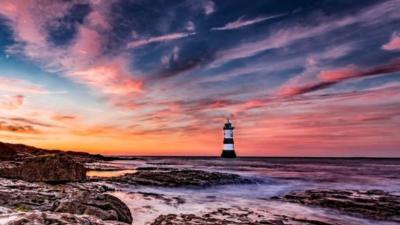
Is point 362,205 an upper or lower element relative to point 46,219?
lower

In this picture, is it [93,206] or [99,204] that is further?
[99,204]

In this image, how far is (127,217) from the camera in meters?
8.64

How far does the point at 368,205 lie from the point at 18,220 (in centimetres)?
1604

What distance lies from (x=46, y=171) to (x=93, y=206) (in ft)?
42.1

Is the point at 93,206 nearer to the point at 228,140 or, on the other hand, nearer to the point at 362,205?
the point at 362,205

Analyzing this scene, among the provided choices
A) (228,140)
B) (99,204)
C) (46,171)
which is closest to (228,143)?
(228,140)

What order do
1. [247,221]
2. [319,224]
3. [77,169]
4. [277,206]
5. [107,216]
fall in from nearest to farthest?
[107,216], [247,221], [319,224], [277,206], [77,169]

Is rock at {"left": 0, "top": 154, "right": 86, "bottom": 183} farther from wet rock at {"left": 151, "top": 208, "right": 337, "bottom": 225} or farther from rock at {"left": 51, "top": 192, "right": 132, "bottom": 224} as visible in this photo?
rock at {"left": 51, "top": 192, "right": 132, "bottom": 224}

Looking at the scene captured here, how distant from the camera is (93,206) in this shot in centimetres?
743

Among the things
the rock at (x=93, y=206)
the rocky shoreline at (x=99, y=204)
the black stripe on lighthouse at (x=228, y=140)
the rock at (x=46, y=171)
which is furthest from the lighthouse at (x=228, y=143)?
the rock at (x=93, y=206)

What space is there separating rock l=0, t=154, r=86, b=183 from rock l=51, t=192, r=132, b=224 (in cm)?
1157

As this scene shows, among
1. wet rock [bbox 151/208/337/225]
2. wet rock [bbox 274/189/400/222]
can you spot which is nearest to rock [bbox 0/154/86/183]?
wet rock [bbox 151/208/337/225]

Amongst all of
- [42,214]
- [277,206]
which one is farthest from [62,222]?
[277,206]

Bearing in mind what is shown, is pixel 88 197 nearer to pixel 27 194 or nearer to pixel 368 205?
pixel 27 194
